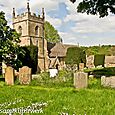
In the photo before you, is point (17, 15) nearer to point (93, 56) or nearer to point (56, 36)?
point (93, 56)

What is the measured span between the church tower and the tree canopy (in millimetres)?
38372

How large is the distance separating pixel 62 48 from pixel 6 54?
133 feet

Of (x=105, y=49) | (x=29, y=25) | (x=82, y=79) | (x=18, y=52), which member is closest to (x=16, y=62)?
(x=18, y=52)

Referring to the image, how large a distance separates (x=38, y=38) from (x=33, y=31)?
1898 mm

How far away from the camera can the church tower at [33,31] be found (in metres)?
58.8

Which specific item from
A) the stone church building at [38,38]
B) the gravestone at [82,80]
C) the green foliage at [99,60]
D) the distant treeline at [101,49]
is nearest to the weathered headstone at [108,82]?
the gravestone at [82,80]

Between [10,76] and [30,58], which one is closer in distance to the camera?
[10,76]

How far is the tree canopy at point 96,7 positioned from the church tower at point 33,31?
3837 centimetres

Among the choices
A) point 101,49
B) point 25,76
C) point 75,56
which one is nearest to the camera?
point 25,76

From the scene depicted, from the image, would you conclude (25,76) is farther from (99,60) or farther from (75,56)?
(99,60)

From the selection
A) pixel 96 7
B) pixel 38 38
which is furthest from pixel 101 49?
pixel 96 7

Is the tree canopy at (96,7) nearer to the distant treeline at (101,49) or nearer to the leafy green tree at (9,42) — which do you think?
the leafy green tree at (9,42)

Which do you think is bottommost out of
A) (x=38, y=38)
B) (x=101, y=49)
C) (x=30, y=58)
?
(x=30, y=58)

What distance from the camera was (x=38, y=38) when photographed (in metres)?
60.9
